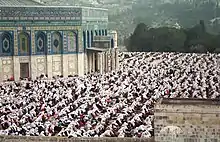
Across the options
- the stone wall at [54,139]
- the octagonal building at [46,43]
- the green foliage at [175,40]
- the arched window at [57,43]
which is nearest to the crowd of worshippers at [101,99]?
the octagonal building at [46,43]

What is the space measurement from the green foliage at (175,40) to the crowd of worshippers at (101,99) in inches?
525

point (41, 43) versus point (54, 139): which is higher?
point (41, 43)

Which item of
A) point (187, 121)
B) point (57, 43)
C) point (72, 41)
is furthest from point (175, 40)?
point (187, 121)

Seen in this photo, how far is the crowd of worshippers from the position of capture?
479 inches

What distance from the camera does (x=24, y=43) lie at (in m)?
24.1

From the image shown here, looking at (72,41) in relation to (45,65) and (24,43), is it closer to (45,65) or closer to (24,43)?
(45,65)

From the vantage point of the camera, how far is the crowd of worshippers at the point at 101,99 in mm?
12172

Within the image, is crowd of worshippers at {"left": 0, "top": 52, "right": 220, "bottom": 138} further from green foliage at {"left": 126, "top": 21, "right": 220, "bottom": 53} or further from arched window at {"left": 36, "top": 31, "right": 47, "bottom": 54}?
green foliage at {"left": 126, "top": 21, "right": 220, "bottom": 53}

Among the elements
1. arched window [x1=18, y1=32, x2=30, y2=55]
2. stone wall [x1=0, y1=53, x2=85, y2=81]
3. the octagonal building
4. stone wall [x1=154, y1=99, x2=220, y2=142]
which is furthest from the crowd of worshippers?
stone wall [x1=154, y1=99, x2=220, y2=142]

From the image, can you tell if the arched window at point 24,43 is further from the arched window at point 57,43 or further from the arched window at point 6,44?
the arched window at point 57,43

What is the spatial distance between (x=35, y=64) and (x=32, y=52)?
637 millimetres

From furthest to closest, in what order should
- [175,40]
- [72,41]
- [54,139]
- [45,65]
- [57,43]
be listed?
[175,40] → [72,41] → [57,43] → [45,65] → [54,139]

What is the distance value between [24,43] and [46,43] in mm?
1191

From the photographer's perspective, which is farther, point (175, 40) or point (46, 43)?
point (175, 40)
